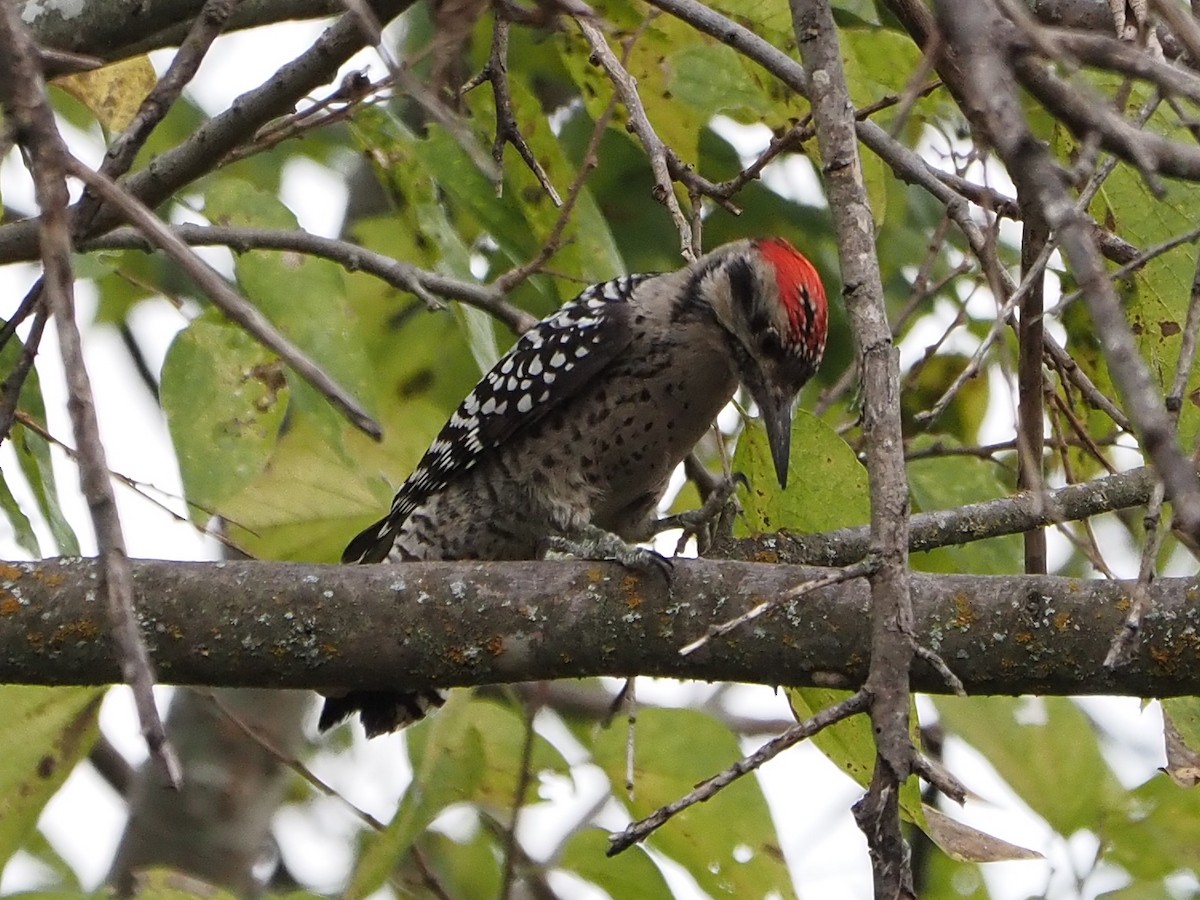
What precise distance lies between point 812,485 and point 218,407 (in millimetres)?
1247

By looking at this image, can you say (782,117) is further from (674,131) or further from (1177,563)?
(1177,563)

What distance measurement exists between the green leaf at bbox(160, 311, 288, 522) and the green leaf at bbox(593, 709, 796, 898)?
1111 millimetres

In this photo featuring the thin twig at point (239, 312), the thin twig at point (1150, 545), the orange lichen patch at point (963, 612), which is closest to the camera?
the thin twig at point (239, 312)

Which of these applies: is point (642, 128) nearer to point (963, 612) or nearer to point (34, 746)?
point (963, 612)

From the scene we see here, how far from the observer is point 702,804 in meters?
3.35

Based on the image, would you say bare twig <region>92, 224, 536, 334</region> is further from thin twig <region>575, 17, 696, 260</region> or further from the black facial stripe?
the black facial stripe

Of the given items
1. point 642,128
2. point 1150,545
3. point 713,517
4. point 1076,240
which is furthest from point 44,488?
point 1076,240

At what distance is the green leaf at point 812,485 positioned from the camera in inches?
115

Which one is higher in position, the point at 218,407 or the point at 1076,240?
the point at 218,407

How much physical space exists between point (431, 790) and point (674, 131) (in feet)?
5.41

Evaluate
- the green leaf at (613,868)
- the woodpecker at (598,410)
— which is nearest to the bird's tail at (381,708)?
the woodpecker at (598,410)

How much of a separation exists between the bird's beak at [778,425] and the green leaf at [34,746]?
1552mm

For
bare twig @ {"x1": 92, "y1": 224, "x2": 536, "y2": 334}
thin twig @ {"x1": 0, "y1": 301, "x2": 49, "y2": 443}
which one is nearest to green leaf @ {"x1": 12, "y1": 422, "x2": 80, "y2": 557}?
bare twig @ {"x1": 92, "y1": 224, "x2": 536, "y2": 334}

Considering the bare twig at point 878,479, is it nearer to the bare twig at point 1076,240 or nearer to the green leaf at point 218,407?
the bare twig at point 1076,240
